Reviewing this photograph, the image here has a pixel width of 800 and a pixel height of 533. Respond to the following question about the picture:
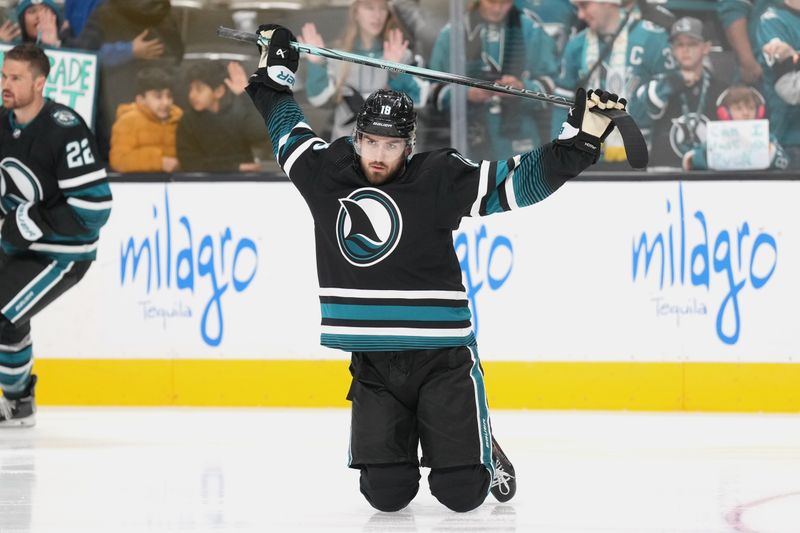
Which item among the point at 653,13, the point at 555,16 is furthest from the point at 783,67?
the point at 555,16

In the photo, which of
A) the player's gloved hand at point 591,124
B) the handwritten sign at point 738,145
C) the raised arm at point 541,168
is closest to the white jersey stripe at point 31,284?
the raised arm at point 541,168

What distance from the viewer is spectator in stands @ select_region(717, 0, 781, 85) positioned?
5707 millimetres

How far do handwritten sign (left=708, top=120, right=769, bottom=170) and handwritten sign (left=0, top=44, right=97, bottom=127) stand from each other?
9.02 feet

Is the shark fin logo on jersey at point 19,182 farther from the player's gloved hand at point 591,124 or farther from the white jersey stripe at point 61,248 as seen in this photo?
the player's gloved hand at point 591,124

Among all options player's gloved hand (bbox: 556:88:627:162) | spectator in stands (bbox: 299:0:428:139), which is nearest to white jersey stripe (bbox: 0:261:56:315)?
spectator in stands (bbox: 299:0:428:139)

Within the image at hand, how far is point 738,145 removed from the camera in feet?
18.7

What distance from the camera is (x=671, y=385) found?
18.1ft

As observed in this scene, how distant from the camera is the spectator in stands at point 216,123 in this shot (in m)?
6.02

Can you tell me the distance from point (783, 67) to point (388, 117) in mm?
2911

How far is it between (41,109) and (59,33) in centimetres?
123

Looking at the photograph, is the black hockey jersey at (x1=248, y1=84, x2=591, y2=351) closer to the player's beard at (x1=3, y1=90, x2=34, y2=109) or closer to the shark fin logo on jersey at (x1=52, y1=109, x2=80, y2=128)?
the shark fin logo on jersey at (x1=52, y1=109, x2=80, y2=128)

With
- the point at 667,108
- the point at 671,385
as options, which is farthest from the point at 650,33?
the point at 671,385

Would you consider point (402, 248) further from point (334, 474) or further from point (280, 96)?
point (334, 474)

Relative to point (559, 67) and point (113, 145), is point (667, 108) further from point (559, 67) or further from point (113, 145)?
point (113, 145)
